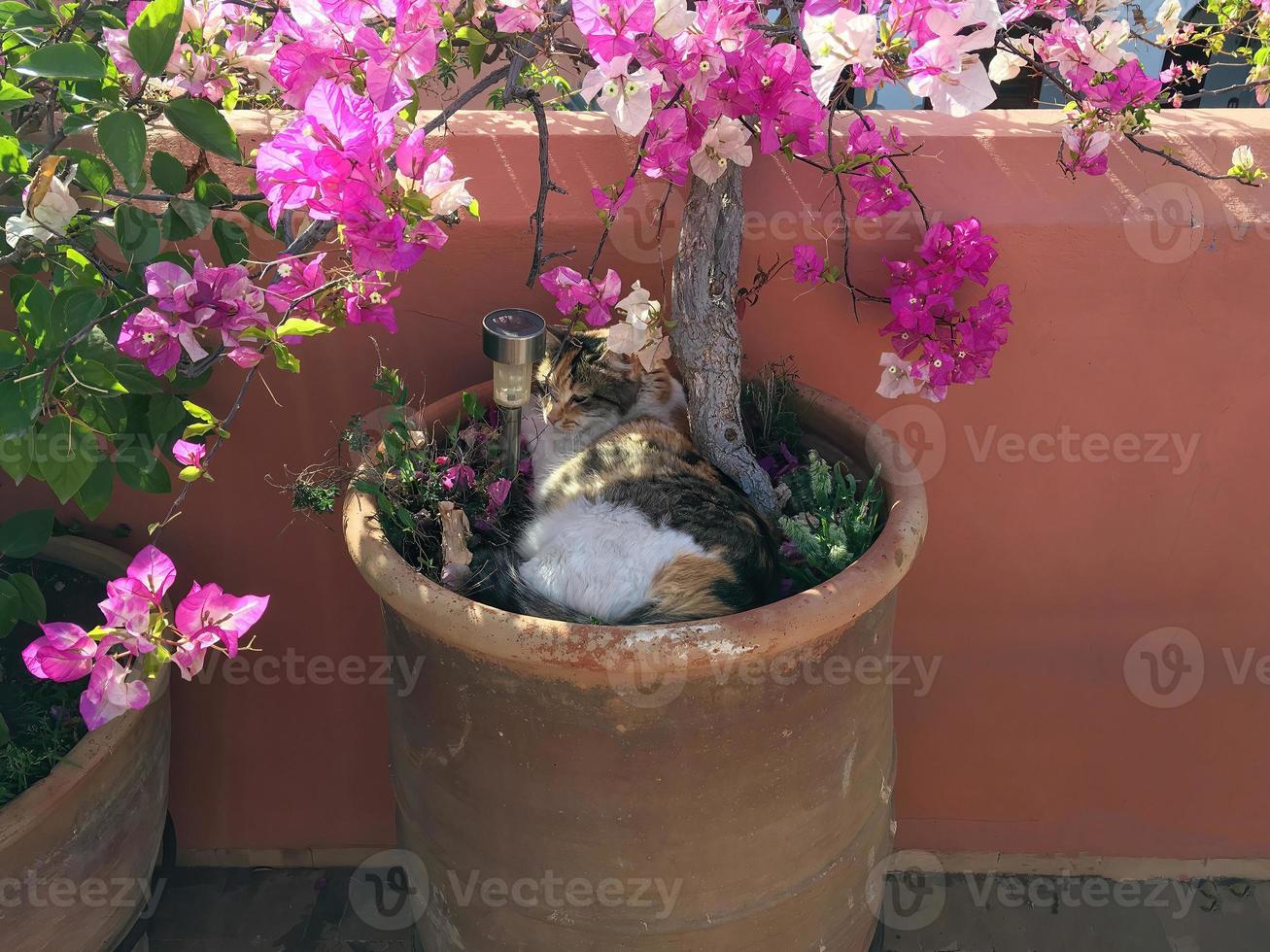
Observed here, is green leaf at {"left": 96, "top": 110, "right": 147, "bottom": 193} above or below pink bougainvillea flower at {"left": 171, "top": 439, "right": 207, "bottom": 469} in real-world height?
above

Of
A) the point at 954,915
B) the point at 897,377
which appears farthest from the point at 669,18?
the point at 954,915

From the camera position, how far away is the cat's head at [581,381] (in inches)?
72.5

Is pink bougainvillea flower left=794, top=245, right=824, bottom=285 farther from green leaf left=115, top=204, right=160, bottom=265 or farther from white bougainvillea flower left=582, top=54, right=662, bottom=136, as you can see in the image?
green leaf left=115, top=204, right=160, bottom=265

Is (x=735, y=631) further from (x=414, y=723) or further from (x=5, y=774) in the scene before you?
(x=5, y=774)

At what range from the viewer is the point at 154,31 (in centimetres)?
119

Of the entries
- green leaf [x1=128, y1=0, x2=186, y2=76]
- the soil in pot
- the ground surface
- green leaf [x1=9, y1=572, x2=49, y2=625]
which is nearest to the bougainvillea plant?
green leaf [x1=128, y1=0, x2=186, y2=76]

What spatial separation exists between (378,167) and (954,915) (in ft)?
6.52

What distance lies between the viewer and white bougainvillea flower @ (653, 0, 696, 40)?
105cm

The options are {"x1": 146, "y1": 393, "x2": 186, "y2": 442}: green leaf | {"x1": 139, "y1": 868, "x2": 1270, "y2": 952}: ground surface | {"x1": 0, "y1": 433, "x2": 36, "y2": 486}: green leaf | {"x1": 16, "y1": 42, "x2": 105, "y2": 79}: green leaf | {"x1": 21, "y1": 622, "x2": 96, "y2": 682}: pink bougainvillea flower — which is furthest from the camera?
{"x1": 139, "y1": 868, "x2": 1270, "y2": 952}: ground surface

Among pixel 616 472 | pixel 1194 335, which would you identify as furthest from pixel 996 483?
pixel 616 472

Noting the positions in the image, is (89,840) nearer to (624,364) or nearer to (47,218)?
(47,218)

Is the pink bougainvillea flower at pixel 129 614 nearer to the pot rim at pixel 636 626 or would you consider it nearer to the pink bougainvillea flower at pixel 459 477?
the pot rim at pixel 636 626

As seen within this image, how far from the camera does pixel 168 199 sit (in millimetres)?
1448

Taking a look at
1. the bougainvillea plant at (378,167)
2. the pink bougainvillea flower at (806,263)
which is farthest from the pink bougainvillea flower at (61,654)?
the pink bougainvillea flower at (806,263)
